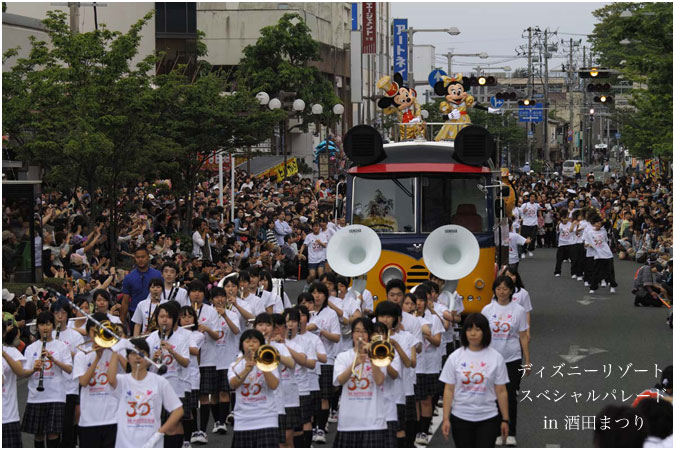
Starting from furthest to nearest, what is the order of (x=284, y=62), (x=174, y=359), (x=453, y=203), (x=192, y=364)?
(x=284, y=62)
(x=453, y=203)
(x=192, y=364)
(x=174, y=359)

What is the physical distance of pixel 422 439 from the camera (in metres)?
11.6

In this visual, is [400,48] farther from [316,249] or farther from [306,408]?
[306,408]

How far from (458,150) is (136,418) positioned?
818cm

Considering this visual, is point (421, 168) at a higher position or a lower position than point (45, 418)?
higher

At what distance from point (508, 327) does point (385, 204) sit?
498cm

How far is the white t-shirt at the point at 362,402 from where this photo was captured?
8.91 m

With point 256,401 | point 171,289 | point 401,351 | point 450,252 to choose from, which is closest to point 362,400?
point 401,351

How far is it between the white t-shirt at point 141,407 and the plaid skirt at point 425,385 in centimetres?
325

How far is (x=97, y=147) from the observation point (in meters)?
21.2

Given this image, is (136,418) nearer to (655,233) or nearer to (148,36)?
(655,233)

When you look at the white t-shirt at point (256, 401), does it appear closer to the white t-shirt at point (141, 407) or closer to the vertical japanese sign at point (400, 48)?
the white t-shirt at point (141, 407)

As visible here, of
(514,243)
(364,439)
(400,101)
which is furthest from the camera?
(514,243)

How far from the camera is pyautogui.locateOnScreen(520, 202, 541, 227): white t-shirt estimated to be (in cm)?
3058

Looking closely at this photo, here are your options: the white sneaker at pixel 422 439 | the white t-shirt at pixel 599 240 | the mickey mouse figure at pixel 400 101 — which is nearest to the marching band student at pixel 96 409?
the white sneaker at pixel 422 439
